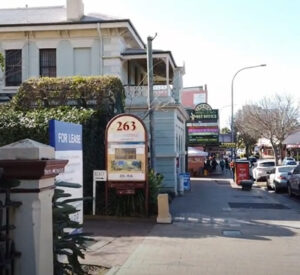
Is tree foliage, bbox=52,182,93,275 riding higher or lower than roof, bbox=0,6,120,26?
lower

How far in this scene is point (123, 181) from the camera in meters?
14.9

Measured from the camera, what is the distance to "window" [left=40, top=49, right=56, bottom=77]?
85.6 ft

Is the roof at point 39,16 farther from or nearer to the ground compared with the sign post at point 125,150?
farther from the ground

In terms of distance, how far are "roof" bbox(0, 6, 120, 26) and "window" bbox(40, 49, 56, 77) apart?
152cm

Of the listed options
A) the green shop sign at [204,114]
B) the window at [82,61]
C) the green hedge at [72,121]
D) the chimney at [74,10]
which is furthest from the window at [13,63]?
the green shop sign at [204,114]

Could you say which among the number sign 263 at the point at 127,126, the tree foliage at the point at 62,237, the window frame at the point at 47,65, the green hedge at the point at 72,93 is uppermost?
the window frame at the point at 47,65

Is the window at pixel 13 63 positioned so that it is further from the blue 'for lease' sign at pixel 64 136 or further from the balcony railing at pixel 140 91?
the blue 'for lease' sign at pixel 64 136

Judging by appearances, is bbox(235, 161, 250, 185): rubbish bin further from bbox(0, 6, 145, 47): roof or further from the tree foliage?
the tree foliage

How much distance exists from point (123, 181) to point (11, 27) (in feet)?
45.7

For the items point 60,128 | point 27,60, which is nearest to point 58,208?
point 60,128

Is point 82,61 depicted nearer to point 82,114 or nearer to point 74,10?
point 74,10

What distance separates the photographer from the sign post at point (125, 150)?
15.0 m

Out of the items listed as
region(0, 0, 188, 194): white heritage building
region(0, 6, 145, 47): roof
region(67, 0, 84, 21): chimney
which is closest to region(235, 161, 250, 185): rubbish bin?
region(0, 0, 188, 194): white heritage building

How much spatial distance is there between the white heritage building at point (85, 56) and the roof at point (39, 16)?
0.18 ft
